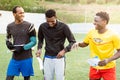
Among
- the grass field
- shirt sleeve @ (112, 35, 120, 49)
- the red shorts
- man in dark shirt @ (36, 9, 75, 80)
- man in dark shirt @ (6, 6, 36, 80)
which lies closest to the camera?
shirt sleeve @ (112, 35, 120, 49)

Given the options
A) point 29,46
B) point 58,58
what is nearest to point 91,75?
point 58,58

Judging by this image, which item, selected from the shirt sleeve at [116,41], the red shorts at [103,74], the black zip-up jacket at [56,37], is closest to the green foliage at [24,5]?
the black zip-up jacket at [56,37]

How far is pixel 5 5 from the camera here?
18.5m

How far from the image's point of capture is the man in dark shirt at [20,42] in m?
5.86

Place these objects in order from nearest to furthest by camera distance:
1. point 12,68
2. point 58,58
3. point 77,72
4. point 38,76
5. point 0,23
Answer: point 58,58 < point 12,68 < point 38,76 < point 77,72 < point 0,23

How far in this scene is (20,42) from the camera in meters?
5.91

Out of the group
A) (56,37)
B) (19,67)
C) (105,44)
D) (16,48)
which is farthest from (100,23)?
(19,67)

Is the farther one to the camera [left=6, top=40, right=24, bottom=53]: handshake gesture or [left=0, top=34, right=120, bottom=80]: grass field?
[left=0, top=34, right=120, bottom=80]: grass field

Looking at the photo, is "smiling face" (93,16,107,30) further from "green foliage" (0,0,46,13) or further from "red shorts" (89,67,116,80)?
"green foliage" (0,0,46,13)

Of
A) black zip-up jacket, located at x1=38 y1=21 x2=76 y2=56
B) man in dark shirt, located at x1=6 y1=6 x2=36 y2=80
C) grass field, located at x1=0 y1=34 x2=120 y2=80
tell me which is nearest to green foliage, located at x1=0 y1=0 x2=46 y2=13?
grass field, located at x1=0 y1=34 x2=120 y2=80

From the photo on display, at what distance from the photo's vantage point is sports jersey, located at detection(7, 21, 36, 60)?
19.3 feet

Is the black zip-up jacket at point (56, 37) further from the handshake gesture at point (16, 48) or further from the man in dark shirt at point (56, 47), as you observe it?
the handshake gesture at point (16, 48)

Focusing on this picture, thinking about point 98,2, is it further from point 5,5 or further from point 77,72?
point 77,72

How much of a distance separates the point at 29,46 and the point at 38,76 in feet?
7.64
